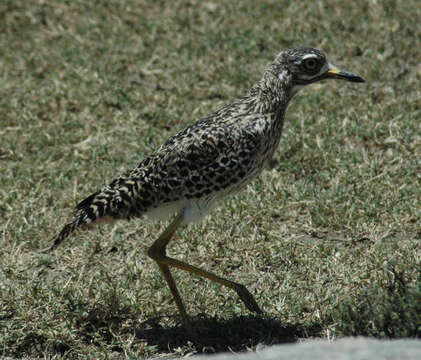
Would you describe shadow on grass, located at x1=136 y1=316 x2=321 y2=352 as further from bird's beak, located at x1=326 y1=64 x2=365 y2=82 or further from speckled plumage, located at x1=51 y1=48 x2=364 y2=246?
bird's beak, located at x1=326 y1=64 x2=365 y2=82

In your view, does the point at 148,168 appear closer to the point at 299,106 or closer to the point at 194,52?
the point at 299,106

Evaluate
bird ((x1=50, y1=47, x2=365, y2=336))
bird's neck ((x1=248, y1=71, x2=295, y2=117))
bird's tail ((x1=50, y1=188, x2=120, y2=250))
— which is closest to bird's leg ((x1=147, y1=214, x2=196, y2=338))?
bird ((x1=50, y1=47, x2=365, y2=336))

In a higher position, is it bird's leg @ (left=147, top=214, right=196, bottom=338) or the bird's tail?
the bird's tail

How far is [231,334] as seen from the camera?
4785 millimetres

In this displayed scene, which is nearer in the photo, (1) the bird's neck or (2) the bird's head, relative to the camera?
(1) the bird's neck

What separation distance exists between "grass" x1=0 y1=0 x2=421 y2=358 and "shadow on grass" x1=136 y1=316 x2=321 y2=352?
0.01 m

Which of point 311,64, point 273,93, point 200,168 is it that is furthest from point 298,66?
point 200,168

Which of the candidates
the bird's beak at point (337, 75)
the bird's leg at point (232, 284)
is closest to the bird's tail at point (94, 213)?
the bird's leg at point (232, 284)

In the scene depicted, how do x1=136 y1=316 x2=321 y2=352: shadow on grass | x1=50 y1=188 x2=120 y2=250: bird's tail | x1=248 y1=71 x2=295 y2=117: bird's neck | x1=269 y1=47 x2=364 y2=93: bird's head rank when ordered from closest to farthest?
1. x1=136 y1=316 x2=321 y2=352: shadow on grass
2. x1=50 y1=188 x2=120 y2=250: bird's tail
3. x1=248 y1=71 x2=295 y2=117: bird's neck
4. x1=269 y1=47 x2=364 y2=93: bird's head

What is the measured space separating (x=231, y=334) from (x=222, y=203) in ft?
5.52

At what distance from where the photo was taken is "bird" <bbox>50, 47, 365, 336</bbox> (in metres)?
4.81

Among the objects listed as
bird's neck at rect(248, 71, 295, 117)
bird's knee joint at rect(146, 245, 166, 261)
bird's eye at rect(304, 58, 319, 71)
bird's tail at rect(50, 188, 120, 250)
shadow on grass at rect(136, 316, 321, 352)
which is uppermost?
bird's eye at rect(304, 58, 319, 71)

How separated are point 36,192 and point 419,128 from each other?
366 cm

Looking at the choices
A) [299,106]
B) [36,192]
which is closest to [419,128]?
[299,106]
